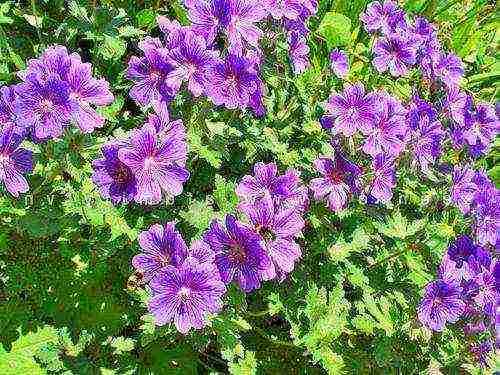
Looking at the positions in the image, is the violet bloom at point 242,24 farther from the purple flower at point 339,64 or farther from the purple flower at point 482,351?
the purple flower at point 482,351

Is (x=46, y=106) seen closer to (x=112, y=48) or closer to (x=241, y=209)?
(x=241, y=209)

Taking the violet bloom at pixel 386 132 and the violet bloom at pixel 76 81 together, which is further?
the violet bloom at pixel 386 132

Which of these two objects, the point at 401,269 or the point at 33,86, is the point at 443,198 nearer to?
the point at 401,269

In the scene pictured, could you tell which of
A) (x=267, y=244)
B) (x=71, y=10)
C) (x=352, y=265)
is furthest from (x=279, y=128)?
(x=71, y=10)

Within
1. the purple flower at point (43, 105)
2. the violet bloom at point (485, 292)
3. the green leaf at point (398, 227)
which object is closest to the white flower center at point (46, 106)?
the purple flower at point (43, 105)

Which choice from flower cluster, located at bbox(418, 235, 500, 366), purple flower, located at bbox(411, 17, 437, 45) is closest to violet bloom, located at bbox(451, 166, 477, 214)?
flower cluster, located at bbox(418, 235, 500, 366)

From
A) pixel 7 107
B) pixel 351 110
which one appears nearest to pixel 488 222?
pixel 351 110
